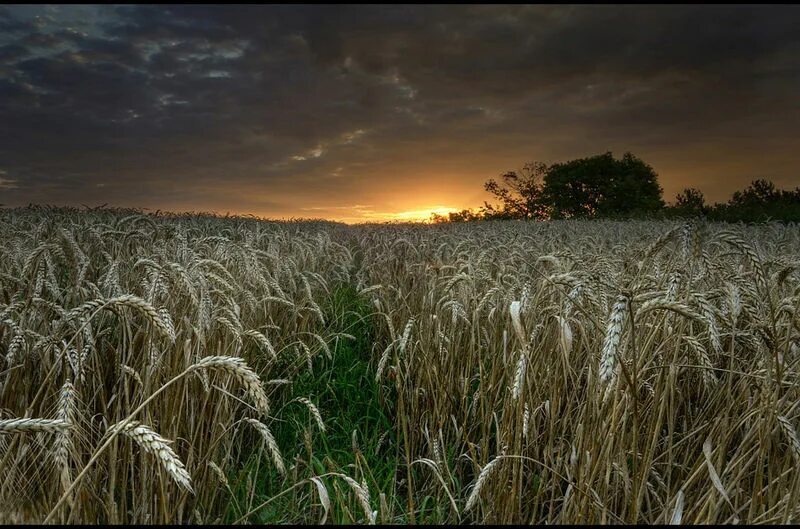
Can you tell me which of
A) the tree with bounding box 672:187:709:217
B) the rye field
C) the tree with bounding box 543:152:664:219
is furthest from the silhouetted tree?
the rye field

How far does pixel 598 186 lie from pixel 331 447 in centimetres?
4842

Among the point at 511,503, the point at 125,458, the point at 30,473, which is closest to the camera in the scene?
the point at 511,503

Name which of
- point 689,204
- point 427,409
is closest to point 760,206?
point 689,204

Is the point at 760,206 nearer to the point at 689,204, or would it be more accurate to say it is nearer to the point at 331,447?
the point at 689,204

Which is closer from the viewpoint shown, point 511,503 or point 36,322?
point 511,503

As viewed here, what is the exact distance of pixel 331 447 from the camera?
3.10 meters

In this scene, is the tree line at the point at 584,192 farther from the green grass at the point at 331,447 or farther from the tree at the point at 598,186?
the green grass at the point at 331,447

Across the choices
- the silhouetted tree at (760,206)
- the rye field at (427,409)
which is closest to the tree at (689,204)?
the silhouetted tree at (760,206)

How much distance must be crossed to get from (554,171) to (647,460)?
50448 millimetres

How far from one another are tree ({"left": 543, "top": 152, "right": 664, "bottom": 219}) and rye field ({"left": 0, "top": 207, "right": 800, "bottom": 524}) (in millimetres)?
44737

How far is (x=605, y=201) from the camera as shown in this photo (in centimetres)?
4494

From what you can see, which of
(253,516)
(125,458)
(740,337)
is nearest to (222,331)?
(125,458)

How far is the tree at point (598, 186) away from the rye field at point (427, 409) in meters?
44.7

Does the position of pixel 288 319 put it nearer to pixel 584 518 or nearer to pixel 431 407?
pixel 431 407
